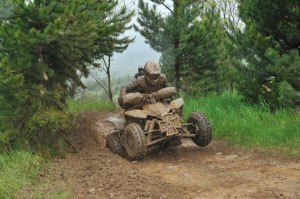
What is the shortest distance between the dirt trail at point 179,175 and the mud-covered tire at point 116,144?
0.14 meters

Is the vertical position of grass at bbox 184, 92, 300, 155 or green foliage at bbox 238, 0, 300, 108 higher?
green foliage at bbox 238, 0, 300, 108

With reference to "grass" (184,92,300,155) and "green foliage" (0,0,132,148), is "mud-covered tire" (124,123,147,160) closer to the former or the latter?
"green foliage" (0,0,132,148)

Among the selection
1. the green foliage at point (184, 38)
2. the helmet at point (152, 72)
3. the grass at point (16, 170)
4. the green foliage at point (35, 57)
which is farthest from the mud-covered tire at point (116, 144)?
the green foliage at point (184, 38)

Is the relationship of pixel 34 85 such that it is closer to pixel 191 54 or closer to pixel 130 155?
pixel 130 155

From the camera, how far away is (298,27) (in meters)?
10.4

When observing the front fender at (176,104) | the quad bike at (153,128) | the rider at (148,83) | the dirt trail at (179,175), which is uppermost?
the rider at (148,83)

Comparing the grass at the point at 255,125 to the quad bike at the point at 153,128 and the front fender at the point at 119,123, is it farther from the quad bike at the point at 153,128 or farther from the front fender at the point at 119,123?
the front fender at the point at 119,123

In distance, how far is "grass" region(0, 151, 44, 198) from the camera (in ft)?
19.3

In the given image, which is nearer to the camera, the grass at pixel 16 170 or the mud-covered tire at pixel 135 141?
the grass at pixel 16 170

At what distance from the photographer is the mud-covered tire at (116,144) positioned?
8816mm

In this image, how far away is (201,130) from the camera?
853cm

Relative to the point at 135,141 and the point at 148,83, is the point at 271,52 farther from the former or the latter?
the point at 135,141

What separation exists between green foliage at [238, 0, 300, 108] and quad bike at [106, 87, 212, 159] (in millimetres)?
2140

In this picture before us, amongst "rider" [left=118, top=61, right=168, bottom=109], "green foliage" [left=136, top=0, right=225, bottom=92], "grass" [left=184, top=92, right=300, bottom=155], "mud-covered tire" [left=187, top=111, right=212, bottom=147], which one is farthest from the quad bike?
"green foliage" [left=136, top=0, right=225, bottom=92]
